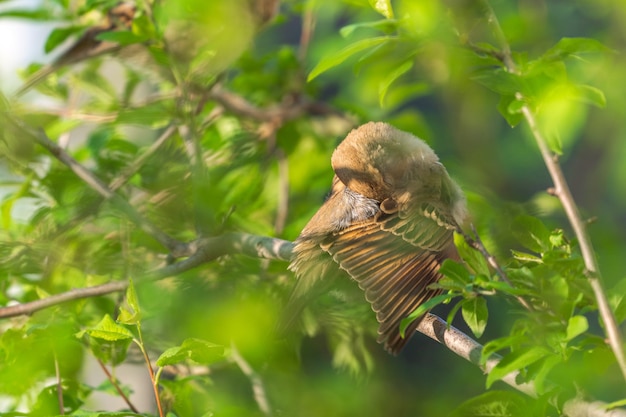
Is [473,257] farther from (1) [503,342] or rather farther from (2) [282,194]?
(2) [282,194]

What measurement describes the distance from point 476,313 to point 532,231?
18cm

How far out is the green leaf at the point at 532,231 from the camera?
1.41 meters

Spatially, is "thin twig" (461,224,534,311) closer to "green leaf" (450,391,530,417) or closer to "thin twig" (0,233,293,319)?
"green leaf" (450,391,530,417)

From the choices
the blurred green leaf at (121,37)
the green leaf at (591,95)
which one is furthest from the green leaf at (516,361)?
the blurred green leaf at (121,37)

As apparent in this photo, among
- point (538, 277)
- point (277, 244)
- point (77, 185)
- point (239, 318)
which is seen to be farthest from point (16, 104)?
point (538, 277)

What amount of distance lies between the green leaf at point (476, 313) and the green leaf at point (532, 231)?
132 mm

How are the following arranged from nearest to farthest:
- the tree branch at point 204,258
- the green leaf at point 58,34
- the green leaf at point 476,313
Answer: the green leaf at point 476,313 → the tree branch at point 204,258 → the green leaf at point 58,34

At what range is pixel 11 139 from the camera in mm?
2330

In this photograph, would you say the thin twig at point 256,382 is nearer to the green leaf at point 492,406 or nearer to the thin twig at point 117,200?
the thin twig at point 117,200

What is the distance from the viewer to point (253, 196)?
9.31 feet

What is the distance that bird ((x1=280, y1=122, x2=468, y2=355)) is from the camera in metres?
2.23

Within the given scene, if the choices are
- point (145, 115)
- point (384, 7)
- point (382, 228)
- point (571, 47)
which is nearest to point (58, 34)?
point (145, 115)

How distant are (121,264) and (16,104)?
A: 87cm

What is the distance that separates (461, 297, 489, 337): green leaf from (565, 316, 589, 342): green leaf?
0.28m
